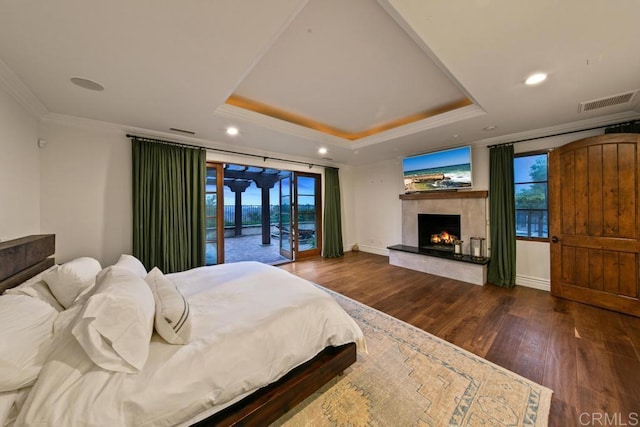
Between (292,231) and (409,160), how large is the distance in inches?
121

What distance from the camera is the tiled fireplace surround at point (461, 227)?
3.87 m

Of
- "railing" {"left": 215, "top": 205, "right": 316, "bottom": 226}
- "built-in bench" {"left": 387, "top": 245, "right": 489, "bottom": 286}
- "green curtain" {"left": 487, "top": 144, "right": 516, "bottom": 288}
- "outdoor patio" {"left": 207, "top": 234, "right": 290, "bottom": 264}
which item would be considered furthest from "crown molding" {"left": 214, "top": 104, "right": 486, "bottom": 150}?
"railing" {"left": 215, "top": 205, "right": 316, "bottom": 226}

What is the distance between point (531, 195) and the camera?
3.66 metres

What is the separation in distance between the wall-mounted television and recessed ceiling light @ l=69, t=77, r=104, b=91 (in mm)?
4774

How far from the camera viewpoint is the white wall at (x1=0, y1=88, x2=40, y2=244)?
6.26ft

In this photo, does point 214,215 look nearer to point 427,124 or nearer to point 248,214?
point 427,124

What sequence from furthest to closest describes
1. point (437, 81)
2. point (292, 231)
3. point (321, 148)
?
point (292, 231) < point (321, 148) < point (437, 81)

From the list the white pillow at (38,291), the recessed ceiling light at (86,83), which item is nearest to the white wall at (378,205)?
the recessed ceiling light at (86,83)

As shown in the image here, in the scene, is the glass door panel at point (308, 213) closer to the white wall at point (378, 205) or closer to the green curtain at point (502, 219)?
the white wall at point (378, 205)

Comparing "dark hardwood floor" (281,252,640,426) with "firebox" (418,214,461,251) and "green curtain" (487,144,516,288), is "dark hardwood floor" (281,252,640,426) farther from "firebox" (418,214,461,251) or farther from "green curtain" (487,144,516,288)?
"firebox" (418,214,461,251)

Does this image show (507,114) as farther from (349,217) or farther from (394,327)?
(349,217)

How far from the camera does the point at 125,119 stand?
2832mm

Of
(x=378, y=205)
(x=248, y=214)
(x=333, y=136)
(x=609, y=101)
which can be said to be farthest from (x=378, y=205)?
(x=248, y=214)

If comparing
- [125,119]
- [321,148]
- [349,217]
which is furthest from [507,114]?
[125,119]
